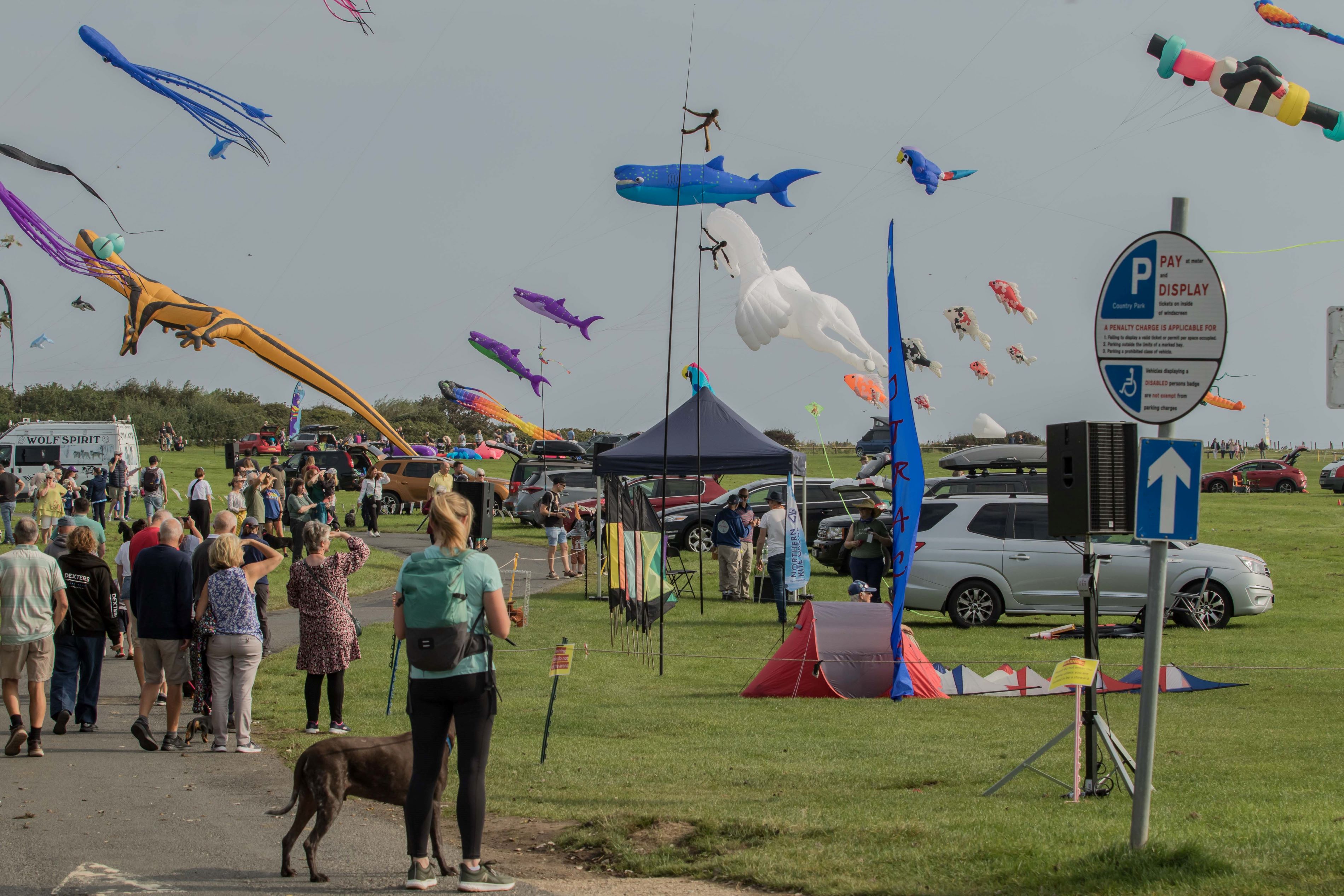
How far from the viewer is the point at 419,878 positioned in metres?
5.10

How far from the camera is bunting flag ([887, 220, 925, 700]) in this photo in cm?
1021

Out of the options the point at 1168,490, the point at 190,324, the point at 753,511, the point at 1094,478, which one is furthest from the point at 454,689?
the point at 190,324

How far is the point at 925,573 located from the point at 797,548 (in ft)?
6.62

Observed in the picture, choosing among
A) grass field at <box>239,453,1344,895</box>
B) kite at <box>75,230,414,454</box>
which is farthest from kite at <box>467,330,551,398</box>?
grass field at <box>239,453,1344,895</box>

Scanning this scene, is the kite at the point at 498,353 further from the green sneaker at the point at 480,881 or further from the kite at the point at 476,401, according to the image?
the green sneaker at the point at 480,881

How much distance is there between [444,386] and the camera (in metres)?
50.2

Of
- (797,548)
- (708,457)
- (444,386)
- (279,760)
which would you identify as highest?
(444,386)

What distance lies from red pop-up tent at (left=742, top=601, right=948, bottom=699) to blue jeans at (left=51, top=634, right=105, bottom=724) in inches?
214

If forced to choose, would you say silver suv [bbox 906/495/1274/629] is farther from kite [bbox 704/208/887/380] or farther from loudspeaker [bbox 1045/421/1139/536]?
loudspeaker [bbox 1045/421/1139/536]

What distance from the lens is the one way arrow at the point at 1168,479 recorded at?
4.93 meters

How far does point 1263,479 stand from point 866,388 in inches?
1084

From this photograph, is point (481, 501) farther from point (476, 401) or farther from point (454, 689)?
point (476, 401)

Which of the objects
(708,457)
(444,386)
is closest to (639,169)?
(708,457)

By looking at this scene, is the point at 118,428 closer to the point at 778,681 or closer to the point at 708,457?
the point at 708,457
